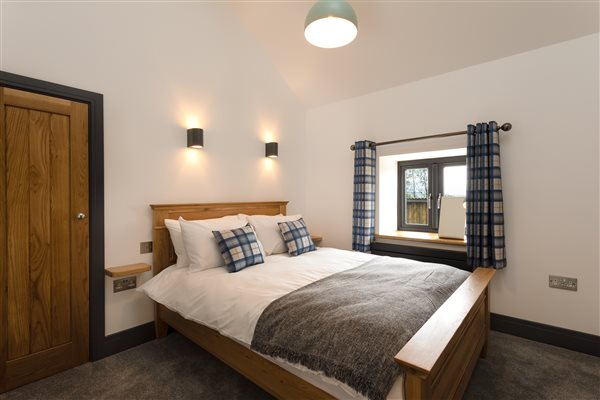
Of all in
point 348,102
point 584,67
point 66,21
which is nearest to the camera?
point 66,21

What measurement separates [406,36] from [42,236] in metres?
3.38

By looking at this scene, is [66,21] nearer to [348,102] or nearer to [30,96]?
[30,96]

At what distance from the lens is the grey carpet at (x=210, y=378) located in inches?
71.8

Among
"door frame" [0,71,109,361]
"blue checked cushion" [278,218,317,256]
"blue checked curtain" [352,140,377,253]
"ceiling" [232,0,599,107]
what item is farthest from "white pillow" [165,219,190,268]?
"ceiling" [232,0,599,107]

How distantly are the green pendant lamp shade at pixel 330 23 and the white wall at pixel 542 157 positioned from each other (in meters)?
1.44

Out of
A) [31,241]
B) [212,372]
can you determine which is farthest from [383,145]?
[31,241]

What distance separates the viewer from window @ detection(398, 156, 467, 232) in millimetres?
3367

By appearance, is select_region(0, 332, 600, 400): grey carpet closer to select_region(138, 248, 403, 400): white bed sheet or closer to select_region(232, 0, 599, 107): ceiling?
select_region(138, 248, 403, 400): white bed sheet

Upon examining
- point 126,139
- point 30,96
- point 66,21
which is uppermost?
point 66,21

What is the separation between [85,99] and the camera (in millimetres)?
2158

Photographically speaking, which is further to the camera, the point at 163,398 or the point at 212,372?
the point at 212,372

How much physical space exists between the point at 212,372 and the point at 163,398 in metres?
0.34

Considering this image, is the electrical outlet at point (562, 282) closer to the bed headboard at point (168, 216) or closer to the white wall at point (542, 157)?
the white wall at point (542, 157)

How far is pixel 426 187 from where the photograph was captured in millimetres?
3586
